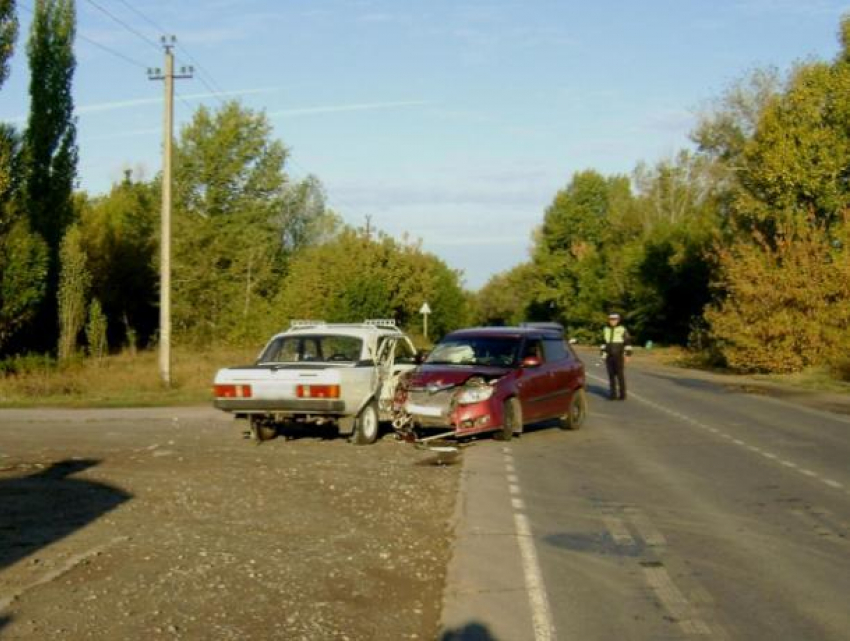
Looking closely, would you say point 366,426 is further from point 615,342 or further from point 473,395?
point 615,342

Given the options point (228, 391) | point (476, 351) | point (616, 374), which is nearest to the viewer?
point (228, 391)

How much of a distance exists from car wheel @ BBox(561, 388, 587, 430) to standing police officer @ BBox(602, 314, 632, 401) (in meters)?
5.63

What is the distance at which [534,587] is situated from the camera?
25.6 ft

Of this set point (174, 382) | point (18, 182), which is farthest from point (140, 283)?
point (174, 382)

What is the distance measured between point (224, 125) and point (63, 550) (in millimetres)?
57840

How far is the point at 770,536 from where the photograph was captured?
966 centimetres

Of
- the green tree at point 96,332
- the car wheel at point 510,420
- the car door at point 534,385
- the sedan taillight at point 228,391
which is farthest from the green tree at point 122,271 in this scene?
the car wheel at point 510,420

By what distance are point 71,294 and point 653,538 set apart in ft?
86.7

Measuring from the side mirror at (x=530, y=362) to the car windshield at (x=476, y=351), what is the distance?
0.60 ft

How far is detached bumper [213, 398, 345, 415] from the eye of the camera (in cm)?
1570

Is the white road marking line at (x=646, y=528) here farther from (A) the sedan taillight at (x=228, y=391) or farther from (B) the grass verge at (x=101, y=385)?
(B) the grass verge at (x=101, y=385)

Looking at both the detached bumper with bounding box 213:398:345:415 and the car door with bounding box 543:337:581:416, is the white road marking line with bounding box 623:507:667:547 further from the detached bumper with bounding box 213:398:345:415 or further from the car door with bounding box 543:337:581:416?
the car door with bounding box 543:337:581:416

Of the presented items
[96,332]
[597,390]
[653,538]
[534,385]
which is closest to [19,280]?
[96,332]

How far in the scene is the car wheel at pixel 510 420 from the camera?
55.7ft
